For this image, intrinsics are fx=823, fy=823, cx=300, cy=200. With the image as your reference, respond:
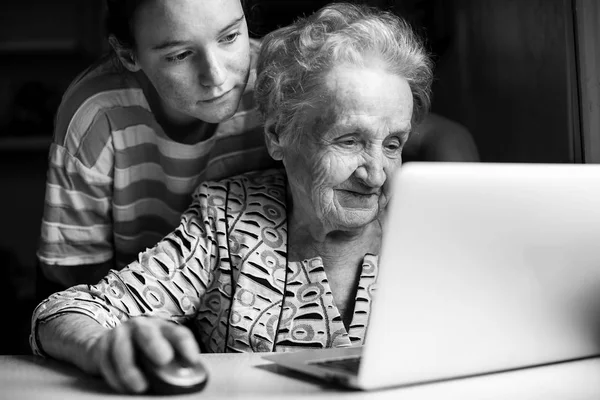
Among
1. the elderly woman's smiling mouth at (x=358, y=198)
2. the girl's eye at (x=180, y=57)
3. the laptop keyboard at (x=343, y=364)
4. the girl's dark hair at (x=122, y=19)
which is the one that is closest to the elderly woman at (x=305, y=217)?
the elderly woman's smiling mouth at (x=358, y=198)

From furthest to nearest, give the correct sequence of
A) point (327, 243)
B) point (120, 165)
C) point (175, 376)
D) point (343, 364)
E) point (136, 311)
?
1. point (120, 165)
2. point (327, 243)
3. point (136, 311)
4. point (343, 364)
5. point (175, 376)

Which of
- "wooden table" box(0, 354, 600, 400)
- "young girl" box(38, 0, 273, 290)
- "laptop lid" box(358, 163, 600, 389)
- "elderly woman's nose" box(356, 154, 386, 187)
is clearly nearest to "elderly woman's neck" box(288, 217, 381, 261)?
"elderly woman's nose" box(356, 154, 386, 187)

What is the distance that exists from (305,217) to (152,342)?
0.72 meters

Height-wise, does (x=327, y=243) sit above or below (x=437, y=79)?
below

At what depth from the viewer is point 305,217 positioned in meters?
1.56

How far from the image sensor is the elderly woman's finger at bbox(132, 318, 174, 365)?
865mm

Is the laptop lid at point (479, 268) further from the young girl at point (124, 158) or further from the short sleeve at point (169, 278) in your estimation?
the young girl at point (124, 158)

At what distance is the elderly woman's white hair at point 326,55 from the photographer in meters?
1.51

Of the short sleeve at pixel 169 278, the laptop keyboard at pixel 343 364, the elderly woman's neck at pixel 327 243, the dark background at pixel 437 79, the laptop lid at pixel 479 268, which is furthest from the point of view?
the dark background at pixel 437 79

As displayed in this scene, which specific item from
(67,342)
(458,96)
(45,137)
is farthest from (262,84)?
(45,137)

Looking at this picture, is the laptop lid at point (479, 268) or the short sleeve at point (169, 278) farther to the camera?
the short sleeve at point (169, 278)

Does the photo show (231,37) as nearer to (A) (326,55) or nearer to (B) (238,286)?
(A) (326,55)

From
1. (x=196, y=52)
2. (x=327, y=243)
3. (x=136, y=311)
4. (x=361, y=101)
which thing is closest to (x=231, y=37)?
(x=196, y=52)

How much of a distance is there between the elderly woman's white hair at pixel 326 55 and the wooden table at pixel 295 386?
62 centimetres
